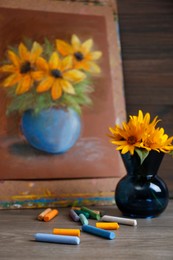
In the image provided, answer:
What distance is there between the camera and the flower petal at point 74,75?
1024mm

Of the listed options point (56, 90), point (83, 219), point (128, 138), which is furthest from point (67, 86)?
point (83, 219)

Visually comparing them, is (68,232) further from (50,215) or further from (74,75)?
(74,75)

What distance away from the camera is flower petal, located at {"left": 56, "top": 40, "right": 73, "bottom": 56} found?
1.04 m

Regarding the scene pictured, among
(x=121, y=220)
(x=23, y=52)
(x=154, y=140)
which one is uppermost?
(x=23, y=52)

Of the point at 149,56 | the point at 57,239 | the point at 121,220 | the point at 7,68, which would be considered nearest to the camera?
the point at 57,239

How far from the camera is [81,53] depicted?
3.46ft

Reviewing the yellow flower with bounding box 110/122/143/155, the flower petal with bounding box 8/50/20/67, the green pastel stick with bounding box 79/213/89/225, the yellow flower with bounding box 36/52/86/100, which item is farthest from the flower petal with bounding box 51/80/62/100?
the green pastel stick with bounding box 79/213/89/225

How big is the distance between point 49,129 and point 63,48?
0.72 feet

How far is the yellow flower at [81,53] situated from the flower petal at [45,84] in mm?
81

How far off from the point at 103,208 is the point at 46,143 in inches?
8.4

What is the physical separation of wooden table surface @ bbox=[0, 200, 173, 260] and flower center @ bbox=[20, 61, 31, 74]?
357 millimetres

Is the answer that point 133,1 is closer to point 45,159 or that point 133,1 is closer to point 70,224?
point 45,159

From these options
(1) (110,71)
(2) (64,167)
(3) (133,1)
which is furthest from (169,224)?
(3) (133,1)

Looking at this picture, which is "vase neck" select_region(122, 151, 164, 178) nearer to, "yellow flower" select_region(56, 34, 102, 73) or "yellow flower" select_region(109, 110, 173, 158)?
"yellow flower" select_region(109, 110, 173, 158)
